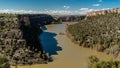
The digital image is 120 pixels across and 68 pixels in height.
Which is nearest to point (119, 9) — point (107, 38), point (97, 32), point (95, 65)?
point (97, 32)

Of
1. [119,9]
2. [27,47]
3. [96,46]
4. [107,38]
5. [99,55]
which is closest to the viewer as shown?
[27,47]

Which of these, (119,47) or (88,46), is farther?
(88,46)

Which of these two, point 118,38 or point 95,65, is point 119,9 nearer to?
point 118,38

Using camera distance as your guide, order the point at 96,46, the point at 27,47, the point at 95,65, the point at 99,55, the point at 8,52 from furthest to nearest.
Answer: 1. the point at 96,46
2. the point at 99,55
3. the point at 27,47
4. the point at 8,52
5. the point at 95,65

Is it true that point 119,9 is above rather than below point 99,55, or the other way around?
above

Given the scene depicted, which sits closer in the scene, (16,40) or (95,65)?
(95,65)

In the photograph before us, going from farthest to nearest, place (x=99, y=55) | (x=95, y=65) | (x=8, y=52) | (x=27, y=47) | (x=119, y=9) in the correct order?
(x=119, y=9) → (x=99, y=55) → (x=27, y=47) → (x=8, y=52) → (x=95, y=65)

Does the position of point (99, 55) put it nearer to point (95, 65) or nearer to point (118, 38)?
point (118, 38)

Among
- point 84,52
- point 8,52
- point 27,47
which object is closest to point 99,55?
point 84,52

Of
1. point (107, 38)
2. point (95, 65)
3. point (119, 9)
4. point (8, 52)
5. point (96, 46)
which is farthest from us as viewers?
point (119, 9)
